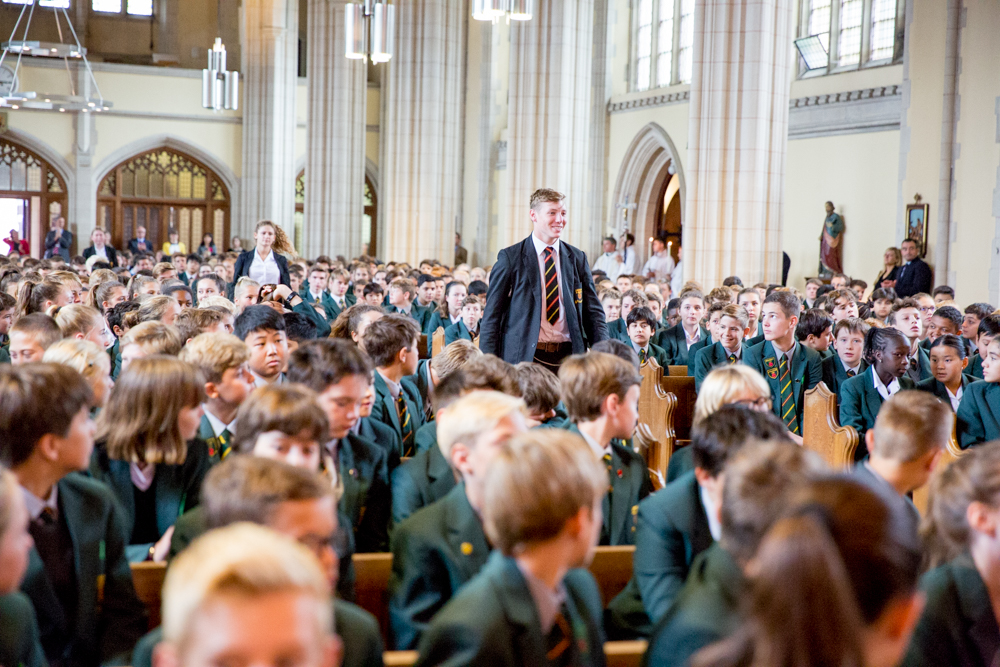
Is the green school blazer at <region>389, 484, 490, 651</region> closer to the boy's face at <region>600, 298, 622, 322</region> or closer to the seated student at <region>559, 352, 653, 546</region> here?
the seated student at <region>559, 352, 653, 546</region>

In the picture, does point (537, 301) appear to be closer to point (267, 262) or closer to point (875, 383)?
point (875, 383)

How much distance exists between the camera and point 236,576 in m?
1.59

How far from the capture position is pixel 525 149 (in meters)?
14.5

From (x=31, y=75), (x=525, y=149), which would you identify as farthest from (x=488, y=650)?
(x=31, y=75)

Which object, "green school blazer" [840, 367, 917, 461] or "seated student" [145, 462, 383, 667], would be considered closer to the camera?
"seated student" [145, 462, 383, 667]

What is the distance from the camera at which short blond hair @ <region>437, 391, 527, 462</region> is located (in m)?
2.99

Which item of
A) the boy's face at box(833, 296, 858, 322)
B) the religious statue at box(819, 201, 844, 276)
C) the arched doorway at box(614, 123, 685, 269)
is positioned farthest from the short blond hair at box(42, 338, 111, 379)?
the arched doorway at box(614, 123, 685, 269)

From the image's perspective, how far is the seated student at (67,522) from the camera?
2668 mm

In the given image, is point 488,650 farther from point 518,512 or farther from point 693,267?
point 693,267

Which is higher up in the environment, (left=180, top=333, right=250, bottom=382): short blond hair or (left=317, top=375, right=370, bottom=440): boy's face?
(left=180, top=333, right=250, bottom=382): short blond hair

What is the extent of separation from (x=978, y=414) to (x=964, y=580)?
3.59m

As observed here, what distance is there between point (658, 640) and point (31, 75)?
27.2m

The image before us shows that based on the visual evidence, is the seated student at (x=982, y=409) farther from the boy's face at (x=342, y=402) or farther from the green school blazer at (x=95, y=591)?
the green school blazer at (x=95, y=591)

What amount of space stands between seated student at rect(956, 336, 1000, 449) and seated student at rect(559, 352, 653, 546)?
2776 millimetres
